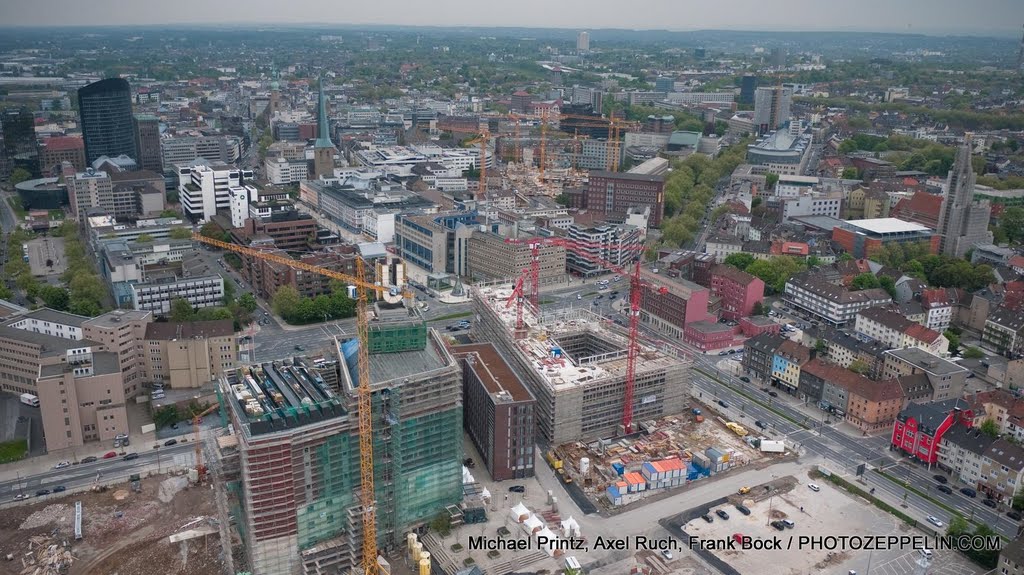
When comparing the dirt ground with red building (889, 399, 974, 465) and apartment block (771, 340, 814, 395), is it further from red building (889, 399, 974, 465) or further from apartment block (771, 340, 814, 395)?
red building (889, 399, 974, 465)

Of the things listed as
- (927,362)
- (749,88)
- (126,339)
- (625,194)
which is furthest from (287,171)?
(749,88)

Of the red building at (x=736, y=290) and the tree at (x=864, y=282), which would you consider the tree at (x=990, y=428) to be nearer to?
the red building at (x=736, y=290)

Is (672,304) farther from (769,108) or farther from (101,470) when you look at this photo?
(769,108)

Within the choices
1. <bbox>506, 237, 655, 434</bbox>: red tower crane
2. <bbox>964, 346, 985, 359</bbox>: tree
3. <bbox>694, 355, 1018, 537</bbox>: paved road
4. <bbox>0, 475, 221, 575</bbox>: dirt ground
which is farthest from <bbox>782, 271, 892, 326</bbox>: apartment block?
<bbox>0, 475, 221, 575</bbox>: dirt ground

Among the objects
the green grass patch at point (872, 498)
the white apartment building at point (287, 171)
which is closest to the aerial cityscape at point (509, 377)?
the green grass patch at point (872, 498)

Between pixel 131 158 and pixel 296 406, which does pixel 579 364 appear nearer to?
pixel 296 406

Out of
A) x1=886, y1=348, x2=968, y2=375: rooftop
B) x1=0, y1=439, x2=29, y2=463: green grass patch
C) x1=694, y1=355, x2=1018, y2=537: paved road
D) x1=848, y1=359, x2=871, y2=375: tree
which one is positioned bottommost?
x1=694, y1=355, x2=1018, y2=537: paved road

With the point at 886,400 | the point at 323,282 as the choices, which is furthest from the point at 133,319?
the point at 886,400
